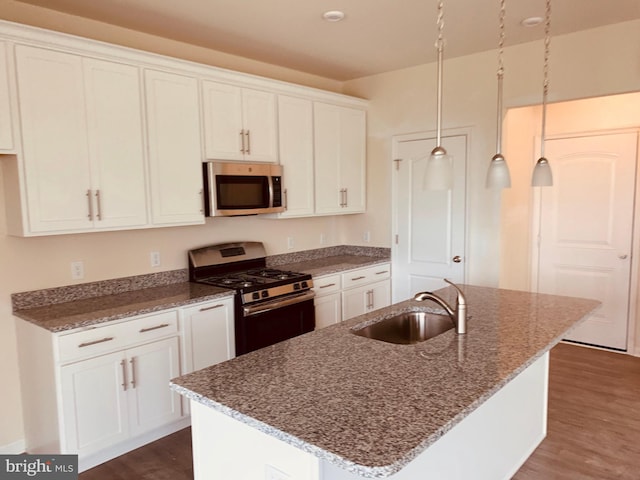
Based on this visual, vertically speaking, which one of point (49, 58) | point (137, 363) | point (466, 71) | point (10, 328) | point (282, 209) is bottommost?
point (137, 363)

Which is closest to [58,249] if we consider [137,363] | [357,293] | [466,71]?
[137,363]

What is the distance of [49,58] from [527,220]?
14.2 feet

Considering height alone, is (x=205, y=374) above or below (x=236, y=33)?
below

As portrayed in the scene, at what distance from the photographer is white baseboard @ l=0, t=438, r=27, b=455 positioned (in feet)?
9.16

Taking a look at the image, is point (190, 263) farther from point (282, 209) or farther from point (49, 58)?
point (49, 58)

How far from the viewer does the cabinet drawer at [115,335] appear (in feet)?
8.14

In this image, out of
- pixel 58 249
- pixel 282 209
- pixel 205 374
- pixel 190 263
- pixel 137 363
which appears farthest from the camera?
pixel 282 209

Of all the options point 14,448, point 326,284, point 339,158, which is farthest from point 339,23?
point 14,448

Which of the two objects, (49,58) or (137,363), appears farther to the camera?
(137,363)

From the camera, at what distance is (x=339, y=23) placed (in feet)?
10.4

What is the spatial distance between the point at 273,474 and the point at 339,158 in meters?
3.38

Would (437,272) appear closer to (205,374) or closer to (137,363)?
(137,363)

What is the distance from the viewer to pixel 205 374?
176 centimetres

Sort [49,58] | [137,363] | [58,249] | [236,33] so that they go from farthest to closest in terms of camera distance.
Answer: [236,33] < [58,249] < [137,363] < [49,58]
